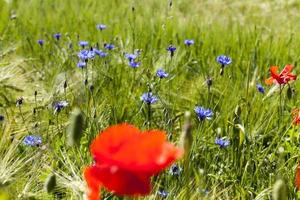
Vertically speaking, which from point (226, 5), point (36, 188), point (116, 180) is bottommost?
point (226, 5)

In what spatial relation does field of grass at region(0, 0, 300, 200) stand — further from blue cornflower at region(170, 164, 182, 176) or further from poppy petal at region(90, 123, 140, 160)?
poppy petal at region(90, 123, 140, 160)

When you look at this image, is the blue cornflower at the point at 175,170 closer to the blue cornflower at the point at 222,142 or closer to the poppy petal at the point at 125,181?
the blue cornflower at the point at 222,142

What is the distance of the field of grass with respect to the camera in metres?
1.86

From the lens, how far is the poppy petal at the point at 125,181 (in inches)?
40.6

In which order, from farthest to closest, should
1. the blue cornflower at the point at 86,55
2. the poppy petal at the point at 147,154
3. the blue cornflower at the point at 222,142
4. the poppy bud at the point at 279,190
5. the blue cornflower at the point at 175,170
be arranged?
the blue cornflower at the point at 86,55 < the blue cornflower at the point at 222,142 < the blue cornflower at the point at 175,170 < the poppy bud at the point at 279,190 < the poppy petal at the point at 147,154

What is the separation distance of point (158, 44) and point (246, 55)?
0.40m

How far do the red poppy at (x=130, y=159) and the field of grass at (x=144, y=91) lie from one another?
16 cm

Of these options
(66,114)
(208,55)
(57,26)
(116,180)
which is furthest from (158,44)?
(116,180)

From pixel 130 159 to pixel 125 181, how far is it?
47 millimetres

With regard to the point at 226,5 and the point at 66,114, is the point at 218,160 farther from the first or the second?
the point at 226,5

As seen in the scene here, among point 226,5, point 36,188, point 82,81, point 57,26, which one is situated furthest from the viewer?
point 226,5

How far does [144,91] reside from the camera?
2.55 meters

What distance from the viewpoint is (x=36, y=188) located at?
1681 mm

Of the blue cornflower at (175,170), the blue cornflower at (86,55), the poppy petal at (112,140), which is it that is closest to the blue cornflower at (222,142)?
the blue cornflower at (175,170)
